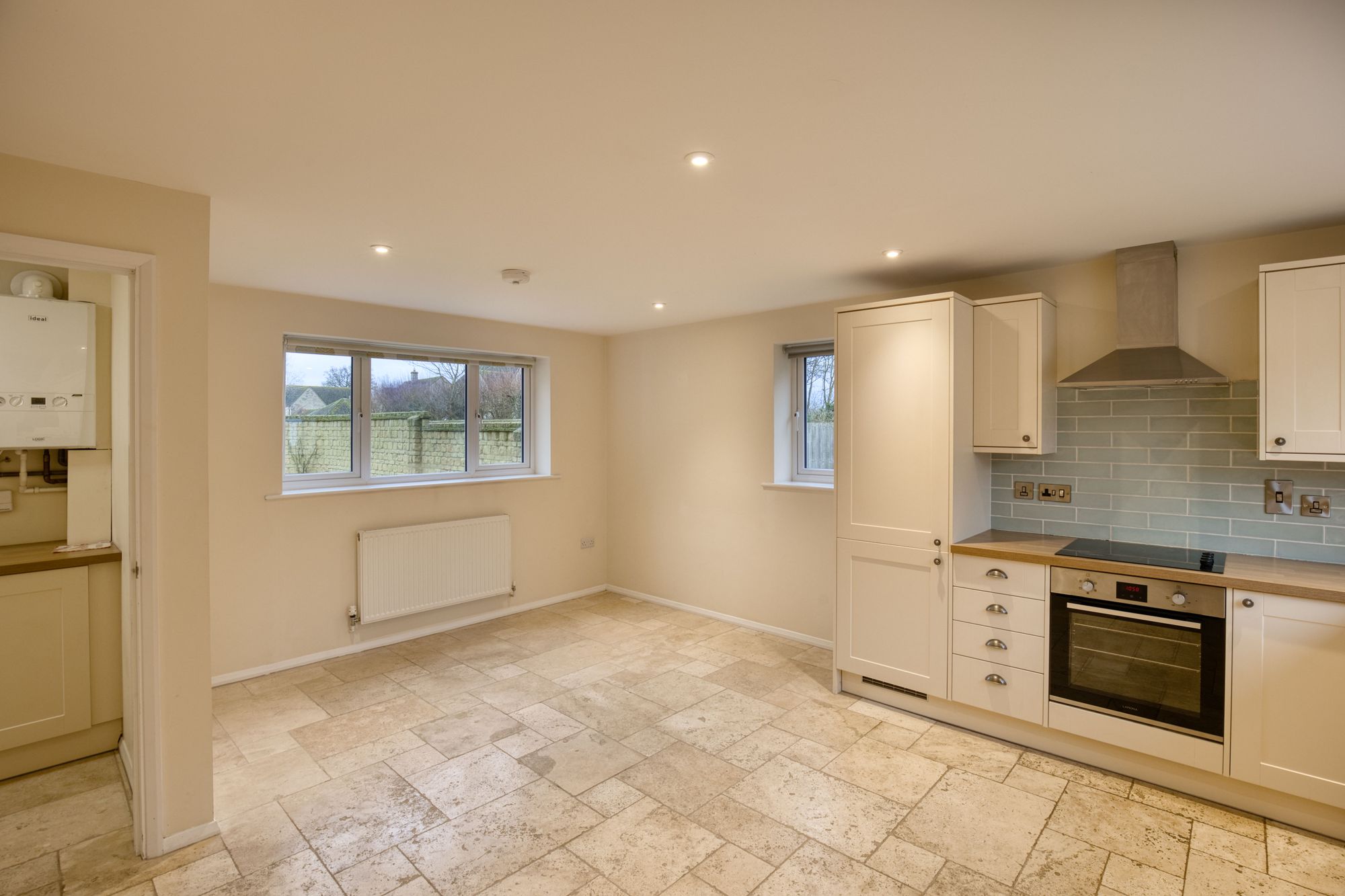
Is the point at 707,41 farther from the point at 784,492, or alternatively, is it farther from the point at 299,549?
the point at 299,549

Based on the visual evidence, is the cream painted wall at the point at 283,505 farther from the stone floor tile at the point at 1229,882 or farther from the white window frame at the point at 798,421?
the stone floor tile at the point at 1229,882

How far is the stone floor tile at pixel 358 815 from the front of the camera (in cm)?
228

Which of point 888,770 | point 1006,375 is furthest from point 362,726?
point 1006,375

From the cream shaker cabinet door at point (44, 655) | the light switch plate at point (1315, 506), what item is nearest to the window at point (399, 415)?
the cream shaker cabinet door at point (44, 655)

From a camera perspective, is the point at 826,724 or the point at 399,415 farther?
the point at 399,415

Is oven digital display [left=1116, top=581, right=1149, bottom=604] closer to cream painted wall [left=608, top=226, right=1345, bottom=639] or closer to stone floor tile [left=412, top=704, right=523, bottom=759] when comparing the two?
cream painted wall [left=608, top=226, right=1345, bottom=639]

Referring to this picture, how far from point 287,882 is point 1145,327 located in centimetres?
413

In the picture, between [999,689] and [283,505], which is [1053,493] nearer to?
[999,689]

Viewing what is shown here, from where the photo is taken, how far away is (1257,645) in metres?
2.40

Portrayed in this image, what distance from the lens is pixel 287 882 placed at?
210cm

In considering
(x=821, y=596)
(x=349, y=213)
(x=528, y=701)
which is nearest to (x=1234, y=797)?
(x=821, y=596)

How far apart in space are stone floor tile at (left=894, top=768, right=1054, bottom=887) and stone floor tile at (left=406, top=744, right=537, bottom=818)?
159 centimetres

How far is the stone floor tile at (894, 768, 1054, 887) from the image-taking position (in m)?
2.21

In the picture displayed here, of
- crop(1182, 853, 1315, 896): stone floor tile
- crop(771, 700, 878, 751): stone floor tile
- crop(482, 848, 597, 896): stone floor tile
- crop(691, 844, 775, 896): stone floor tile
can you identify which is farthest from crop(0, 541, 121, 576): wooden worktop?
crop(1182, 853, 1315, 896): stone floor tile
